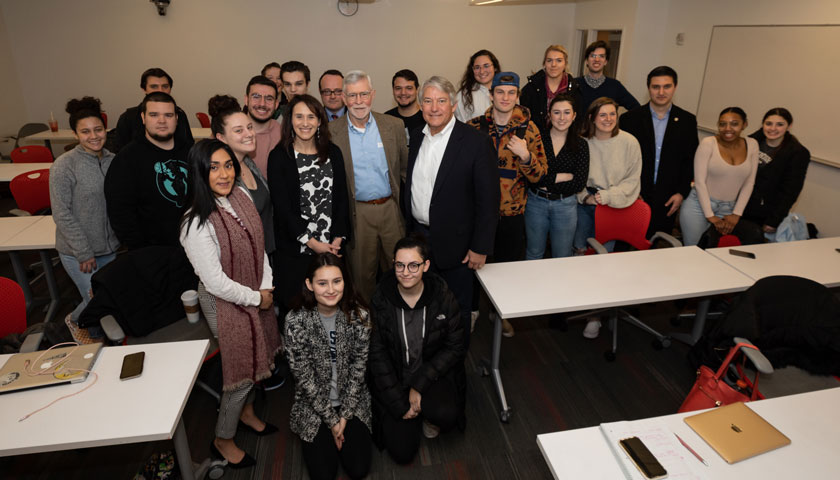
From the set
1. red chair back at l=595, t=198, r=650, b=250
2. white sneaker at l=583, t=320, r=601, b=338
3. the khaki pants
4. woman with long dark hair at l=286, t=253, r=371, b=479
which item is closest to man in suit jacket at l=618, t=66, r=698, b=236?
red chair back at l=595, t=198, r=650, b=250

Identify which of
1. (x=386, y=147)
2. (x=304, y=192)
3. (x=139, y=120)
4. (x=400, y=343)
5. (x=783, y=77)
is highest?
(x=783, y=77)

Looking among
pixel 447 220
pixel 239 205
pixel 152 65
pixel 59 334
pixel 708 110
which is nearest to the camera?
pixel 239 205

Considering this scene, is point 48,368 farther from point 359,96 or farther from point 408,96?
point 408,96

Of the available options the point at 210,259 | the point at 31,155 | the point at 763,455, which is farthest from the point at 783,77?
the point at 31,155

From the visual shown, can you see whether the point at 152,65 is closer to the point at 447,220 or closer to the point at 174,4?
the point at 174,4

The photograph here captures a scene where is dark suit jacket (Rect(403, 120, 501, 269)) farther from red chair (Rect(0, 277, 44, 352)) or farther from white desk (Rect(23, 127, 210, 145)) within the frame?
white desk (Rect(23, 127, 210, 145))

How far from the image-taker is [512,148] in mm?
3023

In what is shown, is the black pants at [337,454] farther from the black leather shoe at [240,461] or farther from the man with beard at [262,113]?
the man with beard at [262,113]

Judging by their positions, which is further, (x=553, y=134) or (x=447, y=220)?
(x=553, y=134)

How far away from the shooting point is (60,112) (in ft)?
24.2

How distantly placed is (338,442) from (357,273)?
47.7 inches

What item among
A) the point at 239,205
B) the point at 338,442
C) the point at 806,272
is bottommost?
the point at 338,442

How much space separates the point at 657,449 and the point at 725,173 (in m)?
2.79

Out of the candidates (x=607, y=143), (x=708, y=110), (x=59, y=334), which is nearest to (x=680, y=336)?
(x=607, y=143)
